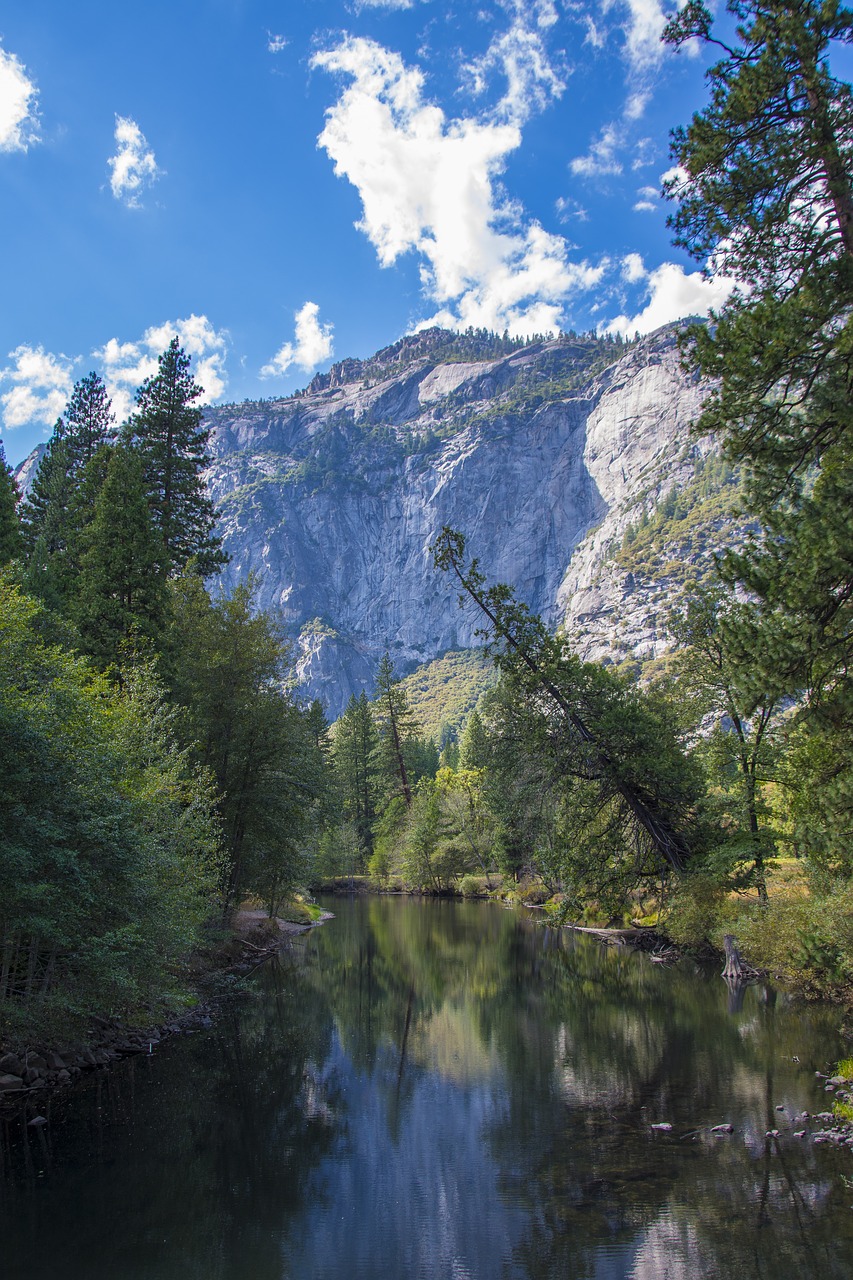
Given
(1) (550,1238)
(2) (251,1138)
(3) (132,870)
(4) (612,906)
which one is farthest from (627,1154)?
(4) (612,906)

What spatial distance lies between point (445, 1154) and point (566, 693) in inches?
638

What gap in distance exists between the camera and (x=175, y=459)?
36.7 m

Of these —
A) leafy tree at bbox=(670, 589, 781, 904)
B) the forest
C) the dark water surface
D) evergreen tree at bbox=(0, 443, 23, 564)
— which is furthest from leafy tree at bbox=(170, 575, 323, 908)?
leafy tree at bbox=(670, 589, 781, 904)

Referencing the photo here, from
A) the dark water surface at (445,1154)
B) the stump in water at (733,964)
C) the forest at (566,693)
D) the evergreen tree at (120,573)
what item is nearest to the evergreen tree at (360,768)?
the forest at (566,693)

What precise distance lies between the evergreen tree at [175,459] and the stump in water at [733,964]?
28.3 m

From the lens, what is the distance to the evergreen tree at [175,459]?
36.3m

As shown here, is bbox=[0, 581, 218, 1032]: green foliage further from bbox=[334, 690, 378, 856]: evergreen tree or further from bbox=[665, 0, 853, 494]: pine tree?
bbox=[334, 690, 378, 856]: evergreen tree

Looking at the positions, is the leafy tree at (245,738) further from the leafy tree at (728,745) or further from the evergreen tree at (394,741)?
the evergreen tree at (394,741)

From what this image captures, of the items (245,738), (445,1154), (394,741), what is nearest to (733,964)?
(445,1154)

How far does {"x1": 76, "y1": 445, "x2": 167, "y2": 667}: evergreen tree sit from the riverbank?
1204cm

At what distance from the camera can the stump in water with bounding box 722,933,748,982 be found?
93.0 feet

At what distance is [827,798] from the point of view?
12.7 m

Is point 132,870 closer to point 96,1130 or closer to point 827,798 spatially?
point 96,1130

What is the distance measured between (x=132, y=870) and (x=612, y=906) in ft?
61.0
